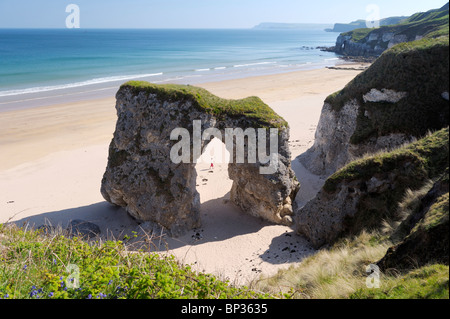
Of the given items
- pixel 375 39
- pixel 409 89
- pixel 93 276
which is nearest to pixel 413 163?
pixel 409 89

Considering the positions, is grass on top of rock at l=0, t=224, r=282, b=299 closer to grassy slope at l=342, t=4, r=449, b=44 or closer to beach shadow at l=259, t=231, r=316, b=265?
beach shadow at l=259, t=231, r=316, b=265

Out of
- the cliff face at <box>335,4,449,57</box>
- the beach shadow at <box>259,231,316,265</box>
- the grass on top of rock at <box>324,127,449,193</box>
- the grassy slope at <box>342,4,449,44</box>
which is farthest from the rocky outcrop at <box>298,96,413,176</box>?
the cliff face at <box>335,4,449,57</box>

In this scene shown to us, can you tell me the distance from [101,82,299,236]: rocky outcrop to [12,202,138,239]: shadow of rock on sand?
2.95ft

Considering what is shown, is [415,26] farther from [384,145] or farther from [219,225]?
[219,225]

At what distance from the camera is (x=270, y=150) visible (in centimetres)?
1423

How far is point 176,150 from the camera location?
1393 centimetres

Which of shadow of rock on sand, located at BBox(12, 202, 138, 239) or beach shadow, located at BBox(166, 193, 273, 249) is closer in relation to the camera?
beach shadow, located at BBox(166, 193, 273, 249)

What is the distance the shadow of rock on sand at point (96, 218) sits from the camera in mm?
14883

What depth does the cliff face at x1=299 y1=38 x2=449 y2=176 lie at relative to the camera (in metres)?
12.8

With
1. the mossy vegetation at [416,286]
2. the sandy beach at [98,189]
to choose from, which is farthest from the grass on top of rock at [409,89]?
the mossy vegetation at [416,286]

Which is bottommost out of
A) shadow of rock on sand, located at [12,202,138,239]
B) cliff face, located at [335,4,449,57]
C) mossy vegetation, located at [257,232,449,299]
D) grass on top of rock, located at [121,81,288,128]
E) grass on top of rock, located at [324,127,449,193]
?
shadow of rock on sand, located at [12,202,138,239]

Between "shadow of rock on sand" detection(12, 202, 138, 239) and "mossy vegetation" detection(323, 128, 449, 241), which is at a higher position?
"mossy vegetation" detection(323, 128, 449, 241)
